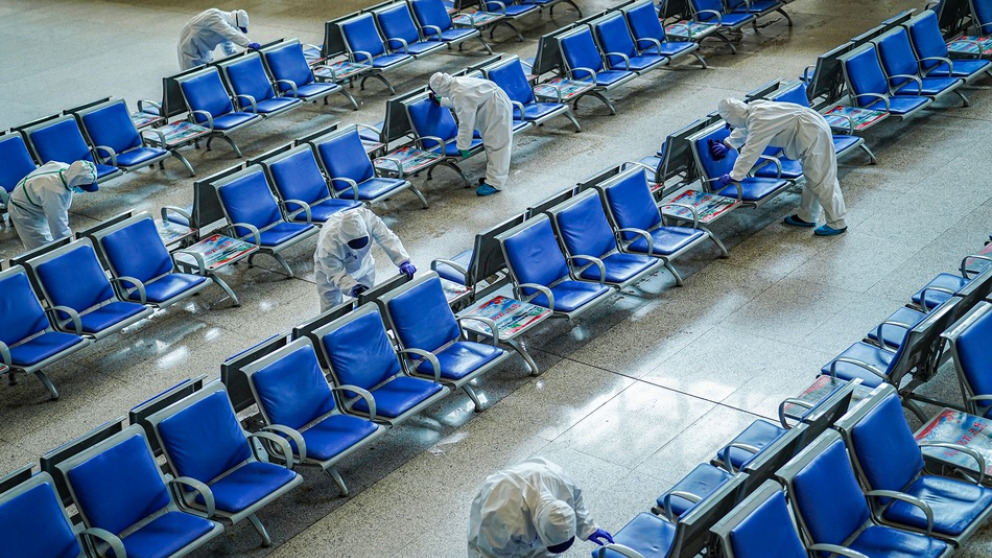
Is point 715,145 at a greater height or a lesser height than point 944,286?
greater

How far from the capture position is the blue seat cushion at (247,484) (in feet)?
20.6

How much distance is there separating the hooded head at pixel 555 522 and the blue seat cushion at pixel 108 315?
15.0 feet

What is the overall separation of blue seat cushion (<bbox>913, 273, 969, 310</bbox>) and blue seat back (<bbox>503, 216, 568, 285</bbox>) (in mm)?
2554

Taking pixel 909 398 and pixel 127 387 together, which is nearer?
pixel 909 398

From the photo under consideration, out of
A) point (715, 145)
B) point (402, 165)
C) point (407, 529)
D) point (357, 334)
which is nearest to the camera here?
point (407, 529)

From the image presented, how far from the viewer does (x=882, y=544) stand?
5.43 metres

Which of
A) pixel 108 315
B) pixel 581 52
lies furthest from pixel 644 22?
pixel 108 315

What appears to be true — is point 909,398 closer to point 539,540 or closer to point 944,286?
point 944,286

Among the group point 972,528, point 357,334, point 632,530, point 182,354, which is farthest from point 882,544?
point 182,354

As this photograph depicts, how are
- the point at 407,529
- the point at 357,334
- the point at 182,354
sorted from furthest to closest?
the point at 182,354 → the point at 357,334 → the point at 407,529

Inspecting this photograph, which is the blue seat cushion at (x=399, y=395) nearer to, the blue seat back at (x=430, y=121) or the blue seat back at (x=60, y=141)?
the blue seat back at (x=430, y=121)

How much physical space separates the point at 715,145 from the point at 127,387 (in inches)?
208

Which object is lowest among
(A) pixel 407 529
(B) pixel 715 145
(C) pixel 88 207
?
(A) pixel 407 529

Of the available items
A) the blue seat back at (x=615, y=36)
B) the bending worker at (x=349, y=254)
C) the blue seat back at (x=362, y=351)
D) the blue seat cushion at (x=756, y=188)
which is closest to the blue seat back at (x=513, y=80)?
the blue seat back at (x=615, y=36)
